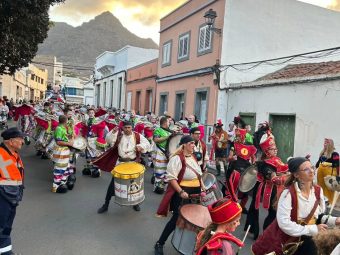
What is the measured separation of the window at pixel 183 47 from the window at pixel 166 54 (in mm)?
1494

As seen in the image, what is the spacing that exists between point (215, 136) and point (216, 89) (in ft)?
16.6

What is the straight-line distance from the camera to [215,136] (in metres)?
12.1

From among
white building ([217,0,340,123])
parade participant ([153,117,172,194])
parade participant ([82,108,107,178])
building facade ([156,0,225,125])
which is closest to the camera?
parade participant ([153,117,172,194])

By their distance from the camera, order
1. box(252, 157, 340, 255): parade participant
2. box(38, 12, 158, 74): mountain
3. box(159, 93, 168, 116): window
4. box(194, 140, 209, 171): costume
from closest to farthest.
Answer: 1. box(252, 157, 340, 255): parade participant
2. box(194, 140, 209, 171): costume
3. box(159, 93, 168, 116): window
4. box(38, 12, 158, 74): mountain

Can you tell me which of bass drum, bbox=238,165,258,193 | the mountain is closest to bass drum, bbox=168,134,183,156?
bass drum, bbox=238,165,258,193

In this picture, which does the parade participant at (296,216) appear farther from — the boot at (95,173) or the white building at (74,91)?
the white building at (74,91)

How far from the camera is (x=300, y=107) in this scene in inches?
484

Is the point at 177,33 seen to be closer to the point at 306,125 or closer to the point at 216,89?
the point at 216,89

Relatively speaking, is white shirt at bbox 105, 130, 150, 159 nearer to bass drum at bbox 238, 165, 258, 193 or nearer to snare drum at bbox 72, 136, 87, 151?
snare drum at bbox 72, 136, 87, 151

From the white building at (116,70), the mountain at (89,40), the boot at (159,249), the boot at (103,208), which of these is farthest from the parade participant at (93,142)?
the mountain at (89,40)

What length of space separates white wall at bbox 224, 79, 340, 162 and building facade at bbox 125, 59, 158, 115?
38.4 feet

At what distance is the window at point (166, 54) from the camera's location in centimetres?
2227

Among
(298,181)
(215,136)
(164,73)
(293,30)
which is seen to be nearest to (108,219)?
(298,181)

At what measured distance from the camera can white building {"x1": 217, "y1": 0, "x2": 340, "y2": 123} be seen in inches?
653
